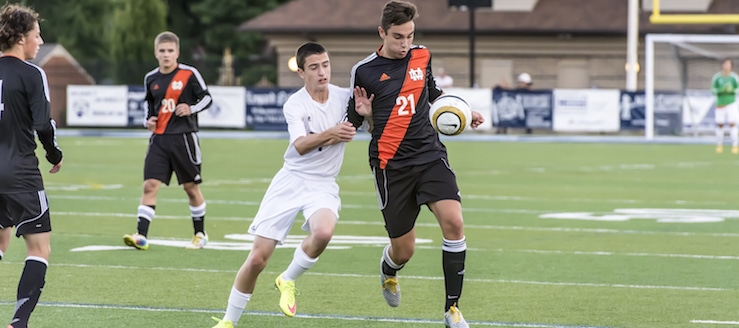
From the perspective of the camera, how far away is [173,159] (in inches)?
505

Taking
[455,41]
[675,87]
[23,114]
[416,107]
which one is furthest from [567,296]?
[455,41]

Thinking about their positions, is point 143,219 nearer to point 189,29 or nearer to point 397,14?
point 397,14

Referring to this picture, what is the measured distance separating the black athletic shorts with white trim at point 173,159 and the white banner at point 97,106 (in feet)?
94.2

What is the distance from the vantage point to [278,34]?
4944cm

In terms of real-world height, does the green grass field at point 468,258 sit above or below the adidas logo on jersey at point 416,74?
below

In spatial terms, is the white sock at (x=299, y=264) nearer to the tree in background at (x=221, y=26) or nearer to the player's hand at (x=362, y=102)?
the player's hand at (x=362, y=102)

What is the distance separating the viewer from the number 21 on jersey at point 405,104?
330 inches

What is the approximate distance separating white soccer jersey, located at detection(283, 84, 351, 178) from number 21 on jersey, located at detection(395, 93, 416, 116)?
42 centimetres

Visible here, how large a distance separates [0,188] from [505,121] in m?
32.0

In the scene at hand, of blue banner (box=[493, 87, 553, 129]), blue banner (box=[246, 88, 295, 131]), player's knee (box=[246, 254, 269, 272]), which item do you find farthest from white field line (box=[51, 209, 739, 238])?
blue banner (box=[246, 88, 295, 131])

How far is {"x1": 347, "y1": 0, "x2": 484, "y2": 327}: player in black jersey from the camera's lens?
821cm

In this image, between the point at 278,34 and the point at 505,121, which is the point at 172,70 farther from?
the point at 278,34

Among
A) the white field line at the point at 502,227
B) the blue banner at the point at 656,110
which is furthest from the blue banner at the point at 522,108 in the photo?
the white field line at the point at 502,227

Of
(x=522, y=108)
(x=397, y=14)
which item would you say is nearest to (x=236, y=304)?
(x=397, y=14)
